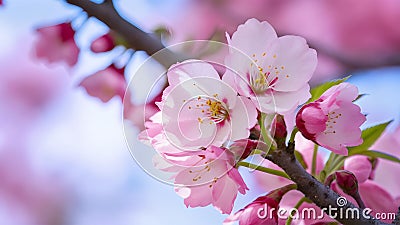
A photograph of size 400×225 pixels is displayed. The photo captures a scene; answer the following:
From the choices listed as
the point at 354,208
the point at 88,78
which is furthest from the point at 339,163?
the point at 88,78

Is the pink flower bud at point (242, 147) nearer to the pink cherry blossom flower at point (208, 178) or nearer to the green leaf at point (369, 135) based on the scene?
the pink cherry blossom flower at point (208, 178)

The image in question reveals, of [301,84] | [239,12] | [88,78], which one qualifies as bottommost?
[239,12]

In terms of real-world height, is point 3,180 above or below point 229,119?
below

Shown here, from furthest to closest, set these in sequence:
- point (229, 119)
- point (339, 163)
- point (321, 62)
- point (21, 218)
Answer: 1. point (21, 218)
2. point (321, 62)
3. point (339, 163)
4. point (229, 119)

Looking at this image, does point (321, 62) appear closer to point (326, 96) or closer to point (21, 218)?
point (21, 218)

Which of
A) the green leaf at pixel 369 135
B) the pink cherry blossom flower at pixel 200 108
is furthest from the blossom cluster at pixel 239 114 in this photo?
the green leaf at pixel 369 135

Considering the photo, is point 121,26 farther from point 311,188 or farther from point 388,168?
point 388,168

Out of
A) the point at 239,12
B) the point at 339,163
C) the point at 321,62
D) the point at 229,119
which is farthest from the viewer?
the point at 239,12
